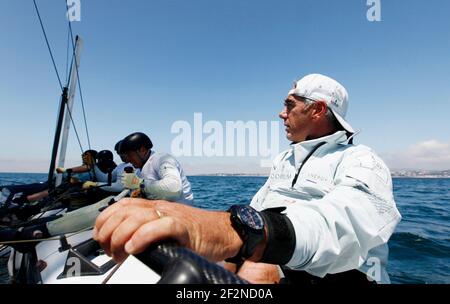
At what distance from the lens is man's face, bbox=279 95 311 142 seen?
2301mm

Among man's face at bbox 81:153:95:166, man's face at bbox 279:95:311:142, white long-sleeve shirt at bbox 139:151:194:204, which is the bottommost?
white long-sleeve shirt at bbox 139:151:194:204

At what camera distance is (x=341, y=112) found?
2270 mm

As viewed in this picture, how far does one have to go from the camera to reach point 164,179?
3.68m

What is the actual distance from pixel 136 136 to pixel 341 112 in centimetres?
348

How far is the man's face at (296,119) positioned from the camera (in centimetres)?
230

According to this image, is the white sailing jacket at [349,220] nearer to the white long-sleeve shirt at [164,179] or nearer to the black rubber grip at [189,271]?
the black rubber grip at [189,271]

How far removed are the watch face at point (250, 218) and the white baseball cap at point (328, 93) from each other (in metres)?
1.68

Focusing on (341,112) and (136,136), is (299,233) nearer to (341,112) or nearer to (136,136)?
(341,112)

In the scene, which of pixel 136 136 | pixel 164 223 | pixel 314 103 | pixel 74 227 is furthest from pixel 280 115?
pixel 136 136

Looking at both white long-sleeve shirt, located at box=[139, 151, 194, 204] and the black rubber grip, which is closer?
the black rubber grip

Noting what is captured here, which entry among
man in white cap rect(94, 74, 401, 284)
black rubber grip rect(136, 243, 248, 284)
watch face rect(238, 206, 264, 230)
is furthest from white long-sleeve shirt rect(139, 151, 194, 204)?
black rubber grip rect(136, 243, 248, 284)

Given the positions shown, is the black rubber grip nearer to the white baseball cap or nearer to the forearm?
the forearm

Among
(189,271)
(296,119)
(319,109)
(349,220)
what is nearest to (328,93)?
(319,109)

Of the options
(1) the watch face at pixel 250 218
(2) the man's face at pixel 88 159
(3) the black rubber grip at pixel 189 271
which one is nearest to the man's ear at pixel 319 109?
(1) the watch face at pixel 250 218
